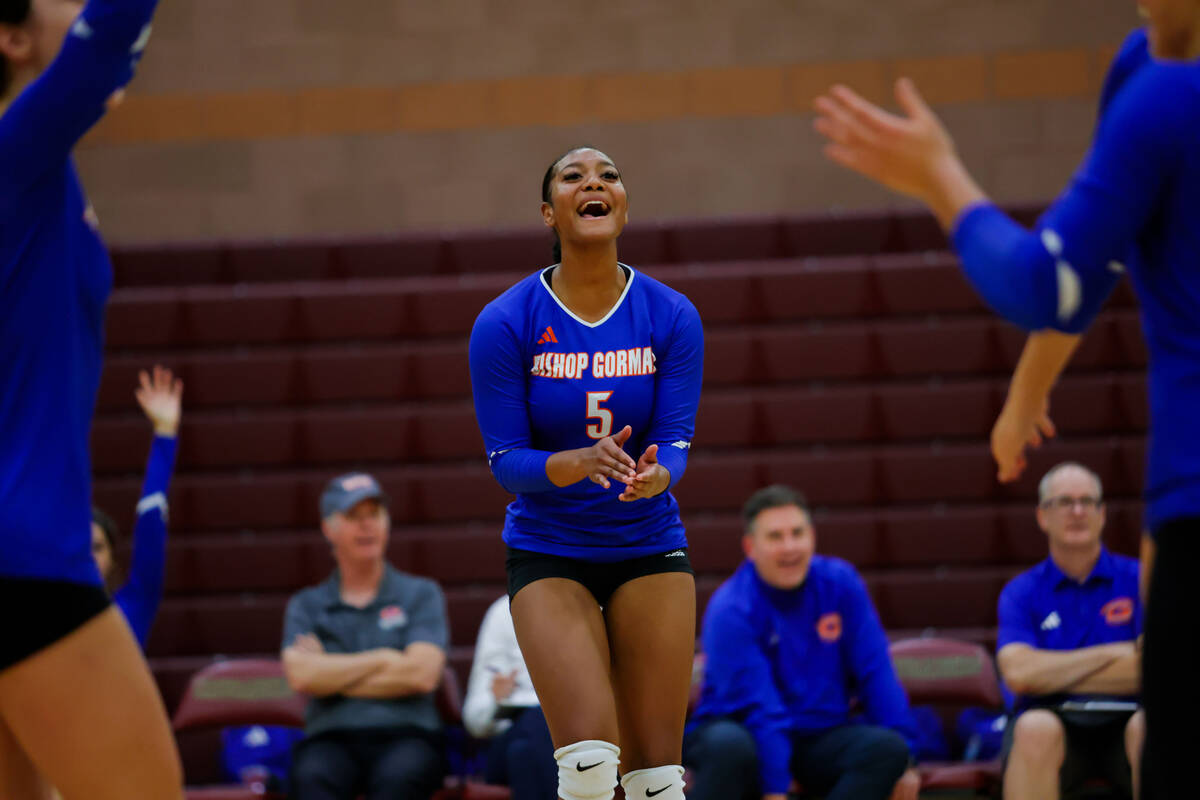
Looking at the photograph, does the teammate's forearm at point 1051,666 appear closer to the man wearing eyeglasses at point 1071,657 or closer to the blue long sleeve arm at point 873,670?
the man wearing eyeglasses at point 1071,657

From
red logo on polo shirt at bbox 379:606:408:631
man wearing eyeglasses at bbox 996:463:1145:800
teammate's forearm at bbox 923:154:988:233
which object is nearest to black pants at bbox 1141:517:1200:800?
teammate's forearm at bbox 923:154:988:233

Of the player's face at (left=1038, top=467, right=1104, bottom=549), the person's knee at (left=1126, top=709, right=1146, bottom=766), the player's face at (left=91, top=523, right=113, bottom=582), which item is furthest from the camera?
the player's face at (left=1038, top=467, right=1104, bottom=549)

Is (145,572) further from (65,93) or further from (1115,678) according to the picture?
(1115,678)

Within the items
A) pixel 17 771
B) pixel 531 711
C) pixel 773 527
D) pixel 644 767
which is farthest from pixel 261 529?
pixel 17 771

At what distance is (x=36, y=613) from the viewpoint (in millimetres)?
→ 1900

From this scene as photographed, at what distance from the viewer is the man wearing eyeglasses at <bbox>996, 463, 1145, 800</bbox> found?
15.9ft

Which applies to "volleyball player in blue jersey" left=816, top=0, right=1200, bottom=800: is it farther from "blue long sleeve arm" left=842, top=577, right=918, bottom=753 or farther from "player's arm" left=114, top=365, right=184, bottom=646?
"blue long sleeve arm" left=842, top=577, right=918, bottom=753

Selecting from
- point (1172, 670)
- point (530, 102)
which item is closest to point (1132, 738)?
point (1172, 670)

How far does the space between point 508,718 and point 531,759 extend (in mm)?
409

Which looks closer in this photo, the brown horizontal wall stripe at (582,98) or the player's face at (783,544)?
the player's face at (783,544)

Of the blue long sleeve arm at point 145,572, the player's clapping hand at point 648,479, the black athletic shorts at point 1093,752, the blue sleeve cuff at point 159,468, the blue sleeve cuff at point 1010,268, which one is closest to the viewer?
the blue sleeve cuff at point 1010,268

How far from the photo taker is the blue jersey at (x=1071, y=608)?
5148 mm

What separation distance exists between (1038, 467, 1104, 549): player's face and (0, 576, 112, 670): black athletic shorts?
4.20 metres

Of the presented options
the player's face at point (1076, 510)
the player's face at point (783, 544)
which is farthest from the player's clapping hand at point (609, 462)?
the player's face at point (1076, 510)
